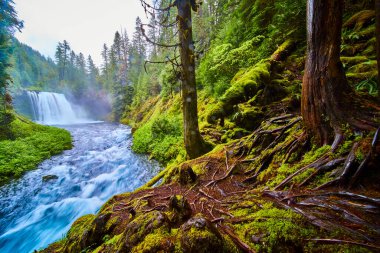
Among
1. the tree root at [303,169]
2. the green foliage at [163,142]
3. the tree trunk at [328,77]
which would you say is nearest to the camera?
the tree root at [303,169]

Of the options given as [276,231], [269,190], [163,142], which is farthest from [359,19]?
[163,142]

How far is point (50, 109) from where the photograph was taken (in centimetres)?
4312

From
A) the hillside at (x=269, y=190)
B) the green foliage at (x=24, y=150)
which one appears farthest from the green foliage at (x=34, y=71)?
the hillside at (x=269, y=190)

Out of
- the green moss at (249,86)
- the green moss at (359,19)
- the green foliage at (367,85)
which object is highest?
the green moss at (359,19)

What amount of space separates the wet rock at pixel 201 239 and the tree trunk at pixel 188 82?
3893mm

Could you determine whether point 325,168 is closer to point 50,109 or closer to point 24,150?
point 24,150

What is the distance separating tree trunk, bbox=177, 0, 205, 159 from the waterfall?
43.5 metres

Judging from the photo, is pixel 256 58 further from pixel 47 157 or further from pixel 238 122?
pixel 47 157

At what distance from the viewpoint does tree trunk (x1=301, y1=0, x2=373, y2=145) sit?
267 cm

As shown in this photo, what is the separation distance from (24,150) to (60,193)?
5.85 meters

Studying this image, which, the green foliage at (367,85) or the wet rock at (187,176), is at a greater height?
the green foliage at (367,85)

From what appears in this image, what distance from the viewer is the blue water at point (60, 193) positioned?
5.73m

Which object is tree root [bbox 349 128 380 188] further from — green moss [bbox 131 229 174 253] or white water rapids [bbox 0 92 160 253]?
white water rapids [bbox 0 92 160 253]

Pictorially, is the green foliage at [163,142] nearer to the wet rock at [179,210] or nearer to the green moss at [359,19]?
the wet rock at [179,210]
